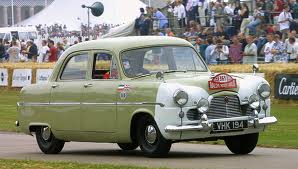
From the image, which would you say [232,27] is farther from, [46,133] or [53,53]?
[46,133]

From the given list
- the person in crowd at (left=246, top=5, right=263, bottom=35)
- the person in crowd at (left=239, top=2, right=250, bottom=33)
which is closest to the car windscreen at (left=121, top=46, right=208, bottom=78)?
the person in crowd at (left=246, top=5, right=263, bottom=35)

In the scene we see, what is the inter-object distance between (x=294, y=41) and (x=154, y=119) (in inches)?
610

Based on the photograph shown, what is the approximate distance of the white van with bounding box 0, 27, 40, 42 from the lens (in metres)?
48.8

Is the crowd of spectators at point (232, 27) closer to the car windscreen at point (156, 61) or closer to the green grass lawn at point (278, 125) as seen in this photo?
the green grass lawn at point (278, 125)

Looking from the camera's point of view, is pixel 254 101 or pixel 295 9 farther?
pixel 295 9

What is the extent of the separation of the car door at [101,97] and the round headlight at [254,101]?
1.90 metres

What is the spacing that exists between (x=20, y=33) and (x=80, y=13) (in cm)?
580

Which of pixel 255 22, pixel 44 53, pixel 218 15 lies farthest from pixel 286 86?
pixel 44 53

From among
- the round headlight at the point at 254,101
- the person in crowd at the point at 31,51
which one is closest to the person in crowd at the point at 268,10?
the person in crowd at the point at 31,51

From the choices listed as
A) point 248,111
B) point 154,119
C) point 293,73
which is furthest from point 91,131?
point 293,73

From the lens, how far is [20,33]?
164 feet

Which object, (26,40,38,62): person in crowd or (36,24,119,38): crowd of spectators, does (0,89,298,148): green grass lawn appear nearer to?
(26,40,38,62): person in crowd

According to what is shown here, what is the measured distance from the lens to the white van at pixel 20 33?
1919 inches

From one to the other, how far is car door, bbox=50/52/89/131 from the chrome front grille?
2.27 meters
